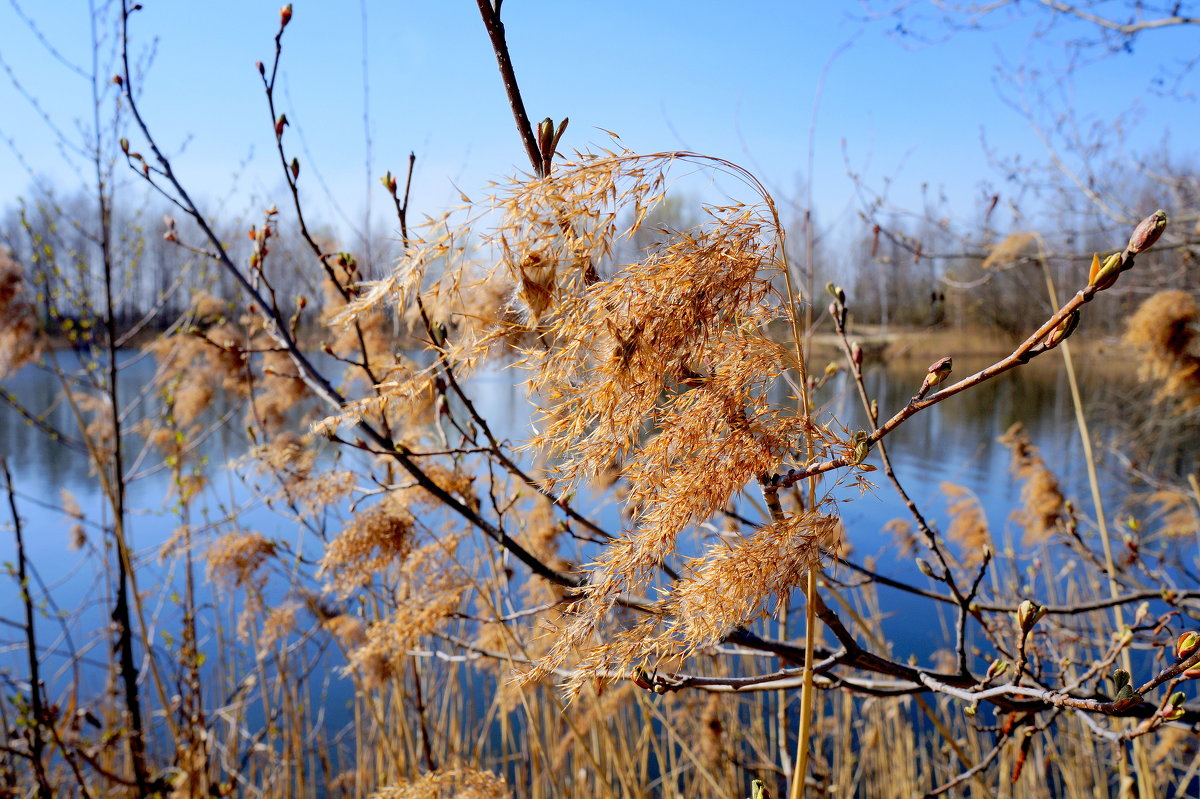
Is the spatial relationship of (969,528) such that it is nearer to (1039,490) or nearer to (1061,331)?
(1039,490)

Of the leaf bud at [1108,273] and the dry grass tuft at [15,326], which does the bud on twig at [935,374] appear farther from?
the dry grass tuft at [15,326]

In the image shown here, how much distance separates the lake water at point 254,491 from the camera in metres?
4.92

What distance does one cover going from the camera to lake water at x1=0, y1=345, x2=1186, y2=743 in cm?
492

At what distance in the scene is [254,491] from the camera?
9.62ft

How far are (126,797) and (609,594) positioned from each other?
10.5 ft

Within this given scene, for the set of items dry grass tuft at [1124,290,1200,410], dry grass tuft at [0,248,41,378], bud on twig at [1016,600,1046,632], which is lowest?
bud on twig at [1016,600,1046,632]

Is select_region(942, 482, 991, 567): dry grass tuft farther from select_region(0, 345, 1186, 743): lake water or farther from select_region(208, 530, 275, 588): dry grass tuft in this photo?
select_region(208, 530, 275, 588): dry grass tuft

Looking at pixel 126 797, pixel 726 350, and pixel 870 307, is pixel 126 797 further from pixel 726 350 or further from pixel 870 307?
pixel 870 307

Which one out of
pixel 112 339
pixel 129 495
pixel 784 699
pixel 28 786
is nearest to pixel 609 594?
pixel 784 699

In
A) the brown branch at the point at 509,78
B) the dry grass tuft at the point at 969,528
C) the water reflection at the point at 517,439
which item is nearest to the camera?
the brown branch at the point at 509,78

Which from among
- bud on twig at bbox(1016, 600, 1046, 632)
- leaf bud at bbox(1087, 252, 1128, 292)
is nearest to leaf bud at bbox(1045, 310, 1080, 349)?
leaf bud at bbox(1087, 252, 1128, 292)

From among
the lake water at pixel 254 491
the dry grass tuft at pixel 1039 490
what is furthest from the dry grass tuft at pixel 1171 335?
the dry grass tuft at pixel 1039 490

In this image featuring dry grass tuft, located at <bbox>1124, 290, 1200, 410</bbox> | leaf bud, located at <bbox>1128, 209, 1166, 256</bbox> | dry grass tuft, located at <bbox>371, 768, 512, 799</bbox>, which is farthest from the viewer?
dry grass tuft, located at <bbox>1124, 290, 1200, 410</bbox>

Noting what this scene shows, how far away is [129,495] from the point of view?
8.65 m
